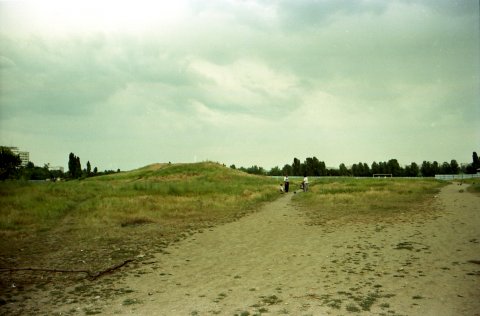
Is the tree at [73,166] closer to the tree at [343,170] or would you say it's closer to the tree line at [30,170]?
the tree line at [30,170]

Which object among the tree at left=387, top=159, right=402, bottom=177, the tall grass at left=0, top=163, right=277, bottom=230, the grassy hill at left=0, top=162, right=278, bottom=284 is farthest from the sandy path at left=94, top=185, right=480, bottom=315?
the tree at left=387, top=159, right=402, bottom=177

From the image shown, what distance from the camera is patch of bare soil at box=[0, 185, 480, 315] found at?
6.68m

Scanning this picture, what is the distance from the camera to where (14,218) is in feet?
57.9

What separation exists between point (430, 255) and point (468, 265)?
4.13 feet

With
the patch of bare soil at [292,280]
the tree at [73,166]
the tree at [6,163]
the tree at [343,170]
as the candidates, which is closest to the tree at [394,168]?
the tree at [343,170]

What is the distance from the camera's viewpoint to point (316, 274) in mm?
8906

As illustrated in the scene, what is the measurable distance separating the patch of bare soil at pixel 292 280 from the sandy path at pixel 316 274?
2 centimetres

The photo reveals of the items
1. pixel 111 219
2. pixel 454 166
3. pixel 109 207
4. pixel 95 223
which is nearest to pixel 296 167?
pixel 454 166

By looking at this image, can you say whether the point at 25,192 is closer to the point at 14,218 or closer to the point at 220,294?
the point at 14,218

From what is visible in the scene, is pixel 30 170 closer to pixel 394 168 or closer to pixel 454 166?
pixel 394 168

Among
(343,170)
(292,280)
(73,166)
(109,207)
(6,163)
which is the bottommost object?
(292,280)

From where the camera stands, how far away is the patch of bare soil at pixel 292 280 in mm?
6680

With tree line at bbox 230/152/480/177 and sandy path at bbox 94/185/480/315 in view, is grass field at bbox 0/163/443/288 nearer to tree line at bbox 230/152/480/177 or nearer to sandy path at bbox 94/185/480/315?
sandy path at bbox 94/185/480/315

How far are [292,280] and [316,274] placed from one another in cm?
83
